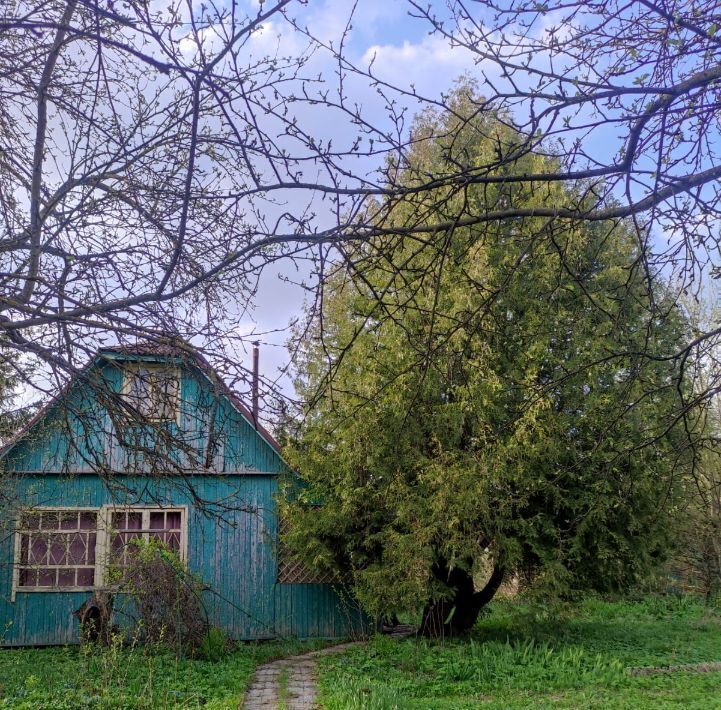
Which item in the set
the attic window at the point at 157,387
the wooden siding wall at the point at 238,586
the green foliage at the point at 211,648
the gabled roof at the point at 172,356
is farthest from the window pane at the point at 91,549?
the gabled roof at the point at 172,356

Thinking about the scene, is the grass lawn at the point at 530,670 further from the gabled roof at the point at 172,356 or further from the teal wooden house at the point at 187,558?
the gabled roof at the point at 172,356

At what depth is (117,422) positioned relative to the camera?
4.34m

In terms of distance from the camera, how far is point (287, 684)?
923cm

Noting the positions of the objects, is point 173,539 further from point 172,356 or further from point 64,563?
point 172,356

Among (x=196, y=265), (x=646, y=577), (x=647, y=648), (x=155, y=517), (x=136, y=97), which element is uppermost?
(x=136, y=97)

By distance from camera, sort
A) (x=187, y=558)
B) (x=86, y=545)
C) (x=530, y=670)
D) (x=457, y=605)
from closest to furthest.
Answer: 1. (x=530, y=670)
2. (x=457, y=605)
3. (x=86, y=545)
4. (x=187, y=558)

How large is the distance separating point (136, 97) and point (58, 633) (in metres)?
10.6

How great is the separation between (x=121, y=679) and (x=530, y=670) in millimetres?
4924

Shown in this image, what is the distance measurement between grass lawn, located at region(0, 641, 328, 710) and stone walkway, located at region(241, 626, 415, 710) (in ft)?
0.55

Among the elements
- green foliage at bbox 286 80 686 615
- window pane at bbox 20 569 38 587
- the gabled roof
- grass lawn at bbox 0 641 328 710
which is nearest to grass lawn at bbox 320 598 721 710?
green foliage at bbox 286 80 686 615

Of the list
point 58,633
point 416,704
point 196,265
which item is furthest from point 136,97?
point 58,633

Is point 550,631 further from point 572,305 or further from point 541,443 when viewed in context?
point 572,305

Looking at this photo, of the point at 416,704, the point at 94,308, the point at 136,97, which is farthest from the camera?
the point at 416,704

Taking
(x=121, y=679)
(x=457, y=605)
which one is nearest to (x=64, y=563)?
(x=121, y=679)
